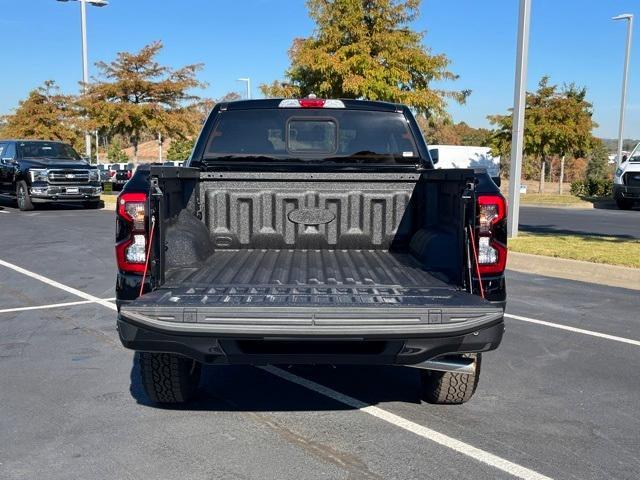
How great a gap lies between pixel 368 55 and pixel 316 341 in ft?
62.3

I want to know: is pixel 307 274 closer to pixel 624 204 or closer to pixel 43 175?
pixel 43 175

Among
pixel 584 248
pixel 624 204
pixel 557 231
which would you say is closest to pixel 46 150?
pixel 557 231

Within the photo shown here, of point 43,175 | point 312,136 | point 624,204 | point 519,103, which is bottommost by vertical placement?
point 624,204

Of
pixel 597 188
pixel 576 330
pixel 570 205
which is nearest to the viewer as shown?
pixel 576 330

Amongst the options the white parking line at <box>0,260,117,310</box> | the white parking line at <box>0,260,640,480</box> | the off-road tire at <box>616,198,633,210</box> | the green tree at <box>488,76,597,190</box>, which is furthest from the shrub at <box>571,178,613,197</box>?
the white parking line at <box>0,260,117,310</box>

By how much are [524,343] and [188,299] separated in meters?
3.38

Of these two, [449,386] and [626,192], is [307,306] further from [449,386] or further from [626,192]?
[626,192]

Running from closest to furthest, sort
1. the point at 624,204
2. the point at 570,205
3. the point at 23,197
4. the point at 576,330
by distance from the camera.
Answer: the point at 576,330, the point at 23,197, the point at 624,204, the point at 570,205

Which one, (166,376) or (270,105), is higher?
(270,105)

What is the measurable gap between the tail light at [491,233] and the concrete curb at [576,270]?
5281mm

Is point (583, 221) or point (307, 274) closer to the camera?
point (307, 274)

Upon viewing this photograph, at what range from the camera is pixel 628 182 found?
69.9 ft

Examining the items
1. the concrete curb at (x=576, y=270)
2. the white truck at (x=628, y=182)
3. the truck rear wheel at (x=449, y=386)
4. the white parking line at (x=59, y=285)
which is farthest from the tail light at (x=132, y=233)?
the white truck at (x=628, y=182)

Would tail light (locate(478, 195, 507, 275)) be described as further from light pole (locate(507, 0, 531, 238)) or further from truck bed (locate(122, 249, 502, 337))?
light pole (locate(507, 0, 531, 238))
